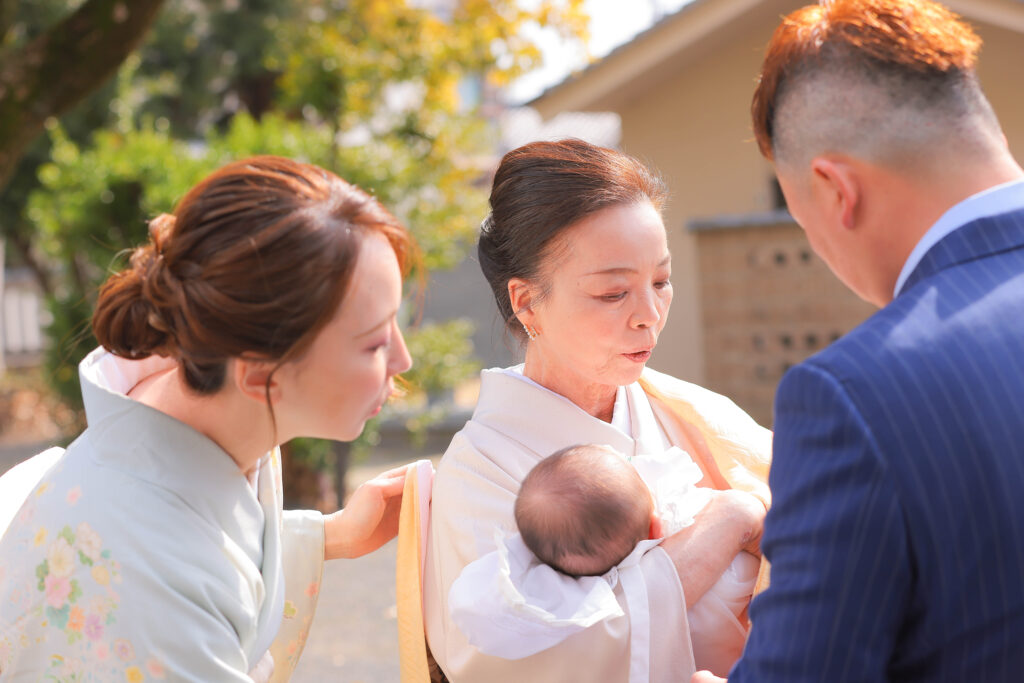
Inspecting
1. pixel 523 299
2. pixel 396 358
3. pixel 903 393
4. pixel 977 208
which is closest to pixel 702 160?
pixel 523 299

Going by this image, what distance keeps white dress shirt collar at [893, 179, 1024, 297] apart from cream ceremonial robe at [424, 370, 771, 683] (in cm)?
81

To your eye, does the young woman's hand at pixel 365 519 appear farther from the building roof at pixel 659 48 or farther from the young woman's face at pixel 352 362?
the building roof at pixel 659 48

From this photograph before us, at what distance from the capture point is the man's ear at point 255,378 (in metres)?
1.50

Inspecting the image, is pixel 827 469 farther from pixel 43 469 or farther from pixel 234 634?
pixel 43 469

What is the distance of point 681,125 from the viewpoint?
7.52 m

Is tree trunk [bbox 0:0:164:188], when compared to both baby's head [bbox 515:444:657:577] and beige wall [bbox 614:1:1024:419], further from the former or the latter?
baby's head [bbox 515:444:657:577]

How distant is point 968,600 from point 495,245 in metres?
1.36

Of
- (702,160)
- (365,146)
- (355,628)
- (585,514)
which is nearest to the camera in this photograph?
(585,514)

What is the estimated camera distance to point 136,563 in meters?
1.41

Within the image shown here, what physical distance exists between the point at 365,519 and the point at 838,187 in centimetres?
133

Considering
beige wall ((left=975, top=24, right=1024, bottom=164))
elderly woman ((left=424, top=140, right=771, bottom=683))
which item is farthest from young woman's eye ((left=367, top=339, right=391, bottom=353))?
beige wall ((left=975, top=24, right=1024, bottom=164))

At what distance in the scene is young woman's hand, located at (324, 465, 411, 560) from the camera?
221cm

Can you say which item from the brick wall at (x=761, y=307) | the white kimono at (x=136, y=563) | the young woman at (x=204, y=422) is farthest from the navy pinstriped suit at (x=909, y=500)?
the brick wall at (x=761, y=307)

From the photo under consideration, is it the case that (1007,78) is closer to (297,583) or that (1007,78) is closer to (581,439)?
(581,439)
